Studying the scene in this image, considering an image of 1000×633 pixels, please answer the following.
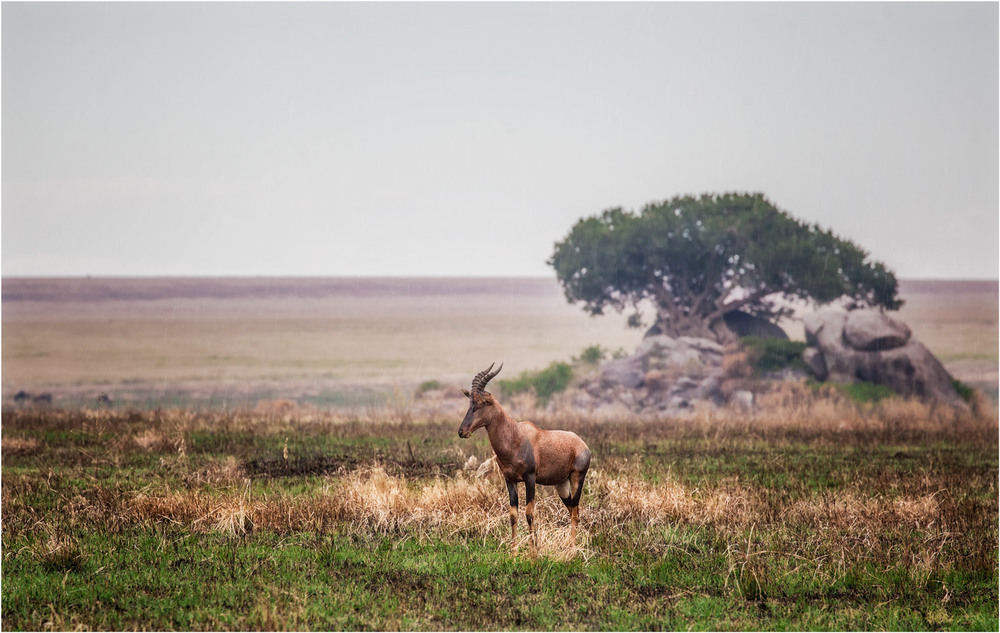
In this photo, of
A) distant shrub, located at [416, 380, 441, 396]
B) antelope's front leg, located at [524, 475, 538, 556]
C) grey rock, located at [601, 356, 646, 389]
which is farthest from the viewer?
distant shrub, located at [416, 380, 441, 396]

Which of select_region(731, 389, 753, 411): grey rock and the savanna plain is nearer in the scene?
the savanna plain

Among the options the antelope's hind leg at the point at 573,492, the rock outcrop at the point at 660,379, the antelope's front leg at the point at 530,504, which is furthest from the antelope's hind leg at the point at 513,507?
the rock outcrop at the point at 660,379

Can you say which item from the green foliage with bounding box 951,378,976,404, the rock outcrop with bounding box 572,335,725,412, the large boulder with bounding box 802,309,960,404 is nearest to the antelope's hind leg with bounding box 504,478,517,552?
the rock outcrop with bounding box 572,335,725,412

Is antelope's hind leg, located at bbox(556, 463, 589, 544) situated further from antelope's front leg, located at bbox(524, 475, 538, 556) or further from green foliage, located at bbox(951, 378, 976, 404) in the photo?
green foliage, located at bbox(951, 378, 976, 404)

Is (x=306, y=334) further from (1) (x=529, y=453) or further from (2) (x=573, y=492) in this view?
(1) (x=529, y=453)

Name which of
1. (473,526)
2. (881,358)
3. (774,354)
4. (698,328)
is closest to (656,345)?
(698,328)

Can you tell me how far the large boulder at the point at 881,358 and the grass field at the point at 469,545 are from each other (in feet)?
69.2

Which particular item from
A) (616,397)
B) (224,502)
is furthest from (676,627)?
(616,397)

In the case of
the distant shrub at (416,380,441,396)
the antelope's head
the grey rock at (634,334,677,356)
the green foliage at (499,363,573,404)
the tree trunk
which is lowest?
the distant shrub at (416,380,441,396)

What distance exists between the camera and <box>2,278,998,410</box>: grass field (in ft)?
226

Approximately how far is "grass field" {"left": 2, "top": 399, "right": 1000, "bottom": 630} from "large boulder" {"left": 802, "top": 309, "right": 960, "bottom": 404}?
21.1m

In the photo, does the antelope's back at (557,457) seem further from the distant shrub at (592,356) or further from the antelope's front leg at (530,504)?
the distant shrub at (592,356)

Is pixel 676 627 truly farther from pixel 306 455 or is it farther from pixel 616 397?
pixel 616 397

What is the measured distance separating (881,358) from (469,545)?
3423 centimetres
